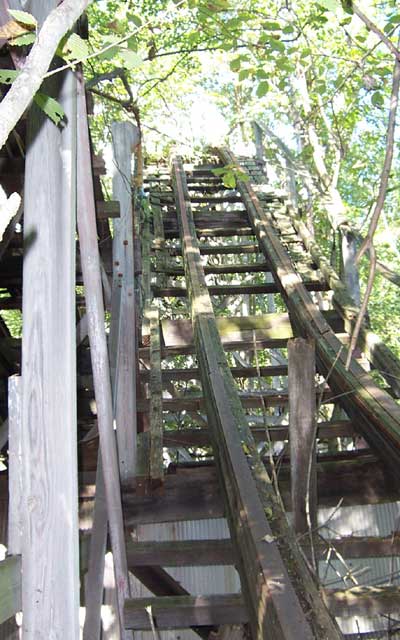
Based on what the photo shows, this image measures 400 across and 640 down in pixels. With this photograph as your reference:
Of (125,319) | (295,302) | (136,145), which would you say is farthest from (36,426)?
(136,145)

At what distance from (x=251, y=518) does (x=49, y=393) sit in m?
0.94

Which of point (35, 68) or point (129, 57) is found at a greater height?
point (129, 57)

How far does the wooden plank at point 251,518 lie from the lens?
5.51 ft

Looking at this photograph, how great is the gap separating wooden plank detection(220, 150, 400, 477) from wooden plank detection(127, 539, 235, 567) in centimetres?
89

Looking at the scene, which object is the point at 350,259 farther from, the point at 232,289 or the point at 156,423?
the point at 156,423

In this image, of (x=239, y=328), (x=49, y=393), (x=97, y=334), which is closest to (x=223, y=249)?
(x=239, y=328)

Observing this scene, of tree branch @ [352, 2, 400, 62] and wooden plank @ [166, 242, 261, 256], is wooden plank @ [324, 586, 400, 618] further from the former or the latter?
wooden plank @ [166, 242, 261, 256]

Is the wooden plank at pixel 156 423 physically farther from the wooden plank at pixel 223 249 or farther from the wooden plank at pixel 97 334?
the wooden plank at pixel 223 249

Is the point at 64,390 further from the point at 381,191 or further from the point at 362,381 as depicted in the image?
the point at 362,381

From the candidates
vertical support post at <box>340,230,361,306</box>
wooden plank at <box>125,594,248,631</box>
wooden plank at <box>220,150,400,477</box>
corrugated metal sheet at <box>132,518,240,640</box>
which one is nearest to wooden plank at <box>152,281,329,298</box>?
wooden plank at <box>220,150,400,477</box>

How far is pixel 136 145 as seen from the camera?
194 inches

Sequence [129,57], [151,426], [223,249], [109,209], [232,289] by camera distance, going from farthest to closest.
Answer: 1. [223,249]
2. [232,289]
3. [109,209]
4. [151,426]
5. [129,57]

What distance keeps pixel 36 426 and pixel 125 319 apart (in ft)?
8.05

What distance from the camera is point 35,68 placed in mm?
1106
